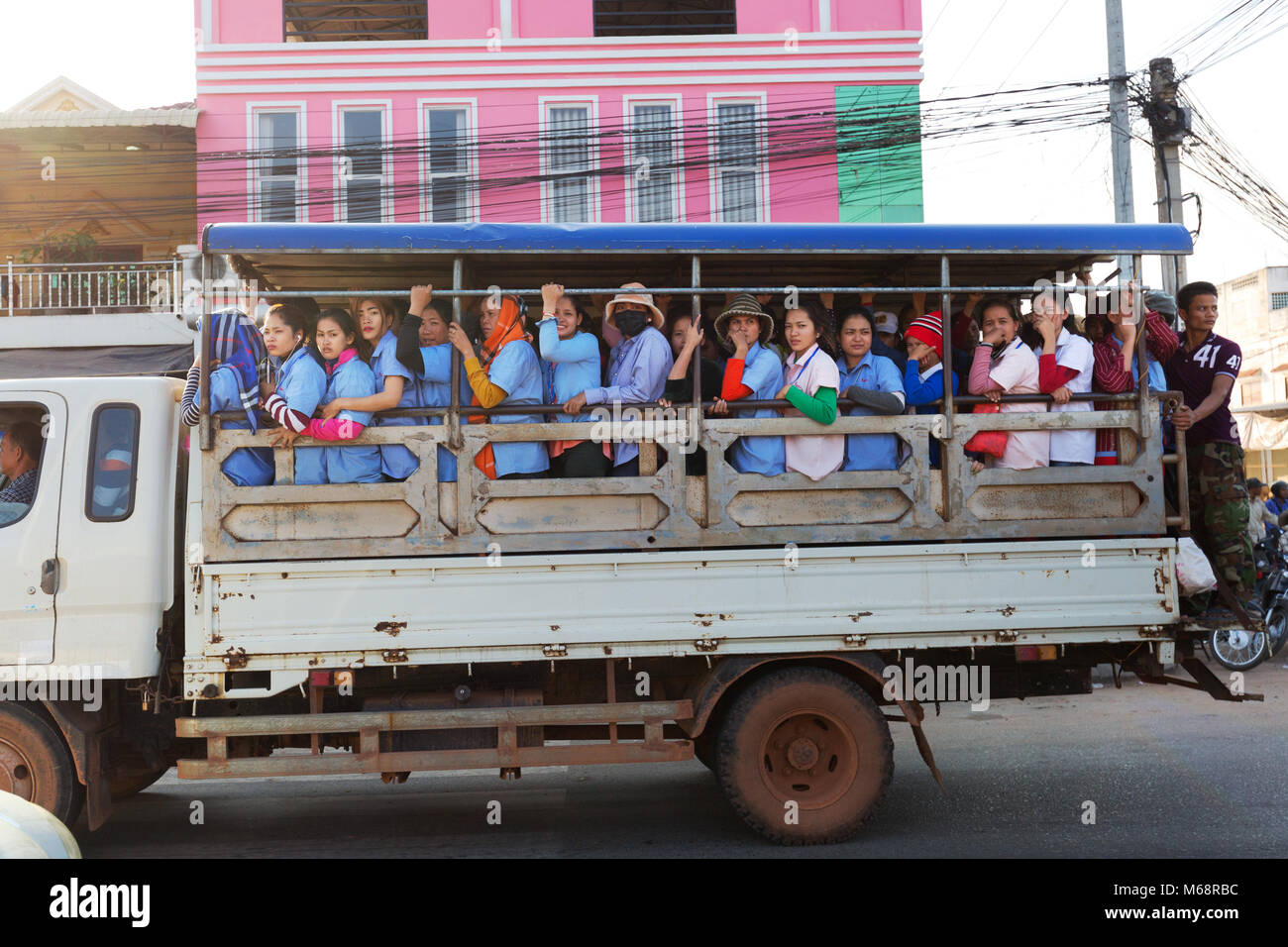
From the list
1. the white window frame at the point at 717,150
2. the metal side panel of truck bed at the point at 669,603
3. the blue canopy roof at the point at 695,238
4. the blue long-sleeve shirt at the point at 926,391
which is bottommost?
the metal side panel of truck bed at the point at 669,603

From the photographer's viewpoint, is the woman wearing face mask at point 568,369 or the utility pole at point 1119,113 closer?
the woman wearing face mask at point 568,369

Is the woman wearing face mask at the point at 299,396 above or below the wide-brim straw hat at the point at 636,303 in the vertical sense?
below

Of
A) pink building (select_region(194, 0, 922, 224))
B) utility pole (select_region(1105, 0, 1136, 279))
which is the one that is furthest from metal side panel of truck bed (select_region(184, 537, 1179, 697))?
pink building (select_region(194, 0, 922, 224))

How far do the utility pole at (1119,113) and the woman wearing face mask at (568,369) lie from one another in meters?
8.15

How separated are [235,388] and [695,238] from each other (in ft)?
6.98

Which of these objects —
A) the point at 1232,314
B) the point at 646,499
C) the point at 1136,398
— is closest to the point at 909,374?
the point at 1136,398

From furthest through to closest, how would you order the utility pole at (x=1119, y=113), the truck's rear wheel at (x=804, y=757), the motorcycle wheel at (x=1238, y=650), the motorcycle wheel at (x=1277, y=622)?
the utility pole at (x=1119, y=113) < the motorcycle wheel at (x=1277, y=622) < the motorcycle wheel at (x=1238, y=650) < the truck's rear wheel at (x=804, y=757)

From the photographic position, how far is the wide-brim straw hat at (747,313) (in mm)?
4930

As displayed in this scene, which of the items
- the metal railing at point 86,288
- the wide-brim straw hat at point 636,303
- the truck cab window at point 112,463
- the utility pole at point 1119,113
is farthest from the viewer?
the metal railing at point 86,288

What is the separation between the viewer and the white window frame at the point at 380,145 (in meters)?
15.5

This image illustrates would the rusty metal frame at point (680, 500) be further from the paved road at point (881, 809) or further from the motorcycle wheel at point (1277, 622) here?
the motorcycle wheel at point (1277, 622)

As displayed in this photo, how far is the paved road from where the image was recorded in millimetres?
4820

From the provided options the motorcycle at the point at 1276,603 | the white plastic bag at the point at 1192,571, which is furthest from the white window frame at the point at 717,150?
the white plastic bag at the point at 1192,571
